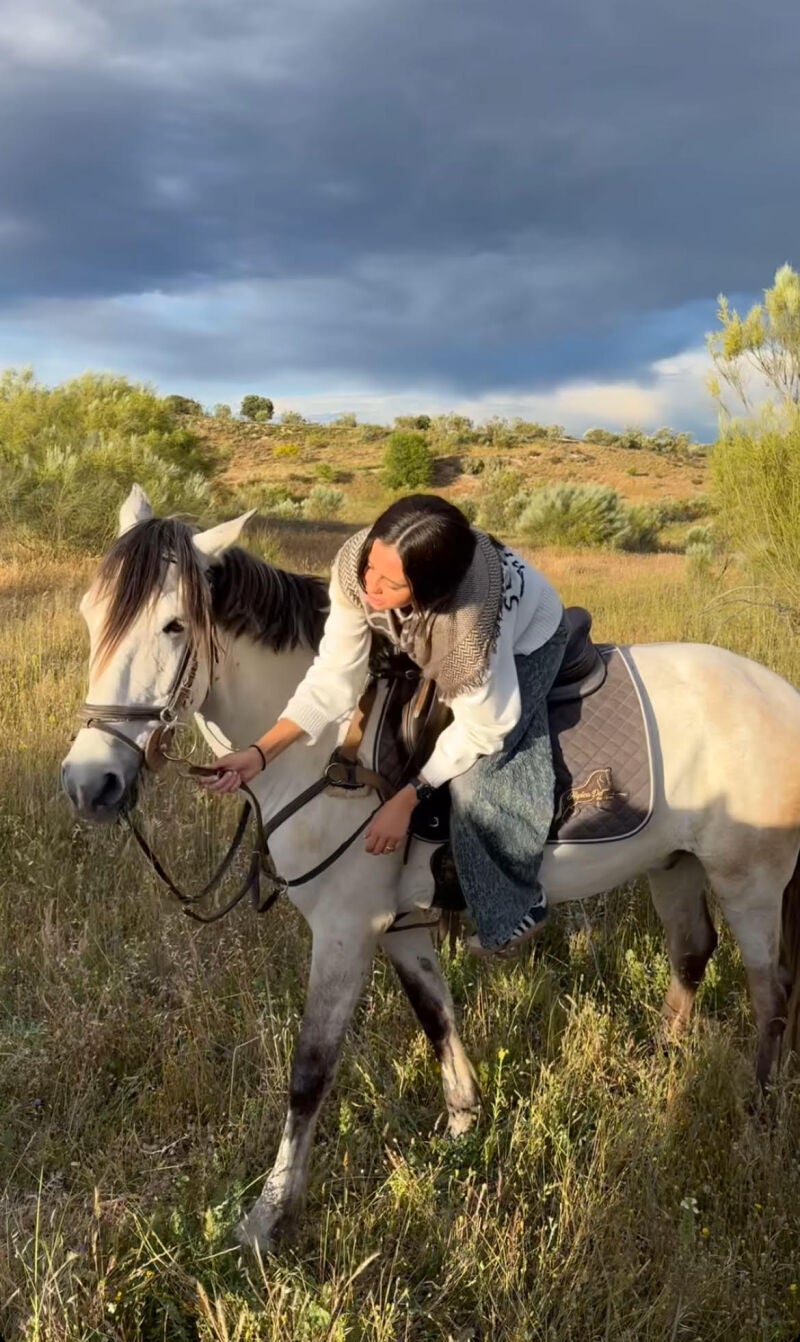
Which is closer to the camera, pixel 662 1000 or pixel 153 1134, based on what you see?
pixel 153 1134

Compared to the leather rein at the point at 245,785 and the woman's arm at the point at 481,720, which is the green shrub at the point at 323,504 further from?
the woman's arm at the point at 481,720

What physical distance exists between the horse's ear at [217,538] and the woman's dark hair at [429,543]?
0.37 m

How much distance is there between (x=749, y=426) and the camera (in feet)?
27.8

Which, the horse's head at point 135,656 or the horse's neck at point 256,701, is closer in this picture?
the horse's head at point 135,656

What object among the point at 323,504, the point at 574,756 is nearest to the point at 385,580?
the point at 574,756

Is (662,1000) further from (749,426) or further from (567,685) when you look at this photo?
(749,426)

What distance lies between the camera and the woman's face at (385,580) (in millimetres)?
2002

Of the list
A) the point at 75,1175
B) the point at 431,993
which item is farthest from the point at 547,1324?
the point at 75,1175

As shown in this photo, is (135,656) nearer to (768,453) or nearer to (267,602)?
(267,602)

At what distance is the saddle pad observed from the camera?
2.34m

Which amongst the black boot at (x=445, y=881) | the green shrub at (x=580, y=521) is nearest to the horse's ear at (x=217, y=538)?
the black boot at (x=445, y=881)

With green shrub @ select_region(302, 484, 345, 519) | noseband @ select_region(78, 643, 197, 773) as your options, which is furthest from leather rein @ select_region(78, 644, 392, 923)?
green shrub @ select_region(302, 484, 345, 519)

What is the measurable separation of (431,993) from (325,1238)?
2.46ft

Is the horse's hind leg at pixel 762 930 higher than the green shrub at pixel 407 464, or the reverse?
the green shrub at pixel 407 464
